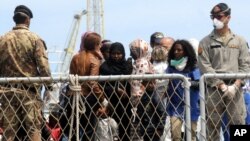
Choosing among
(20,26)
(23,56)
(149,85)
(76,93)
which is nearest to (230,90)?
(149,85)

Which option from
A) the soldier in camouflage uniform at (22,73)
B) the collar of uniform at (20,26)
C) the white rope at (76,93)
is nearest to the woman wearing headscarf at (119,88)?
the white rope at (76,93)

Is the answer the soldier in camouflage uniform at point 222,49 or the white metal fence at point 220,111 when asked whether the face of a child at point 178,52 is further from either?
the white metal fence at point 220,111

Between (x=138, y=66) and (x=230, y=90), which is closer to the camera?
(x=230, y=90)

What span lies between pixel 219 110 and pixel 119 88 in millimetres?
1006

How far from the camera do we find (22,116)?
7156 mm

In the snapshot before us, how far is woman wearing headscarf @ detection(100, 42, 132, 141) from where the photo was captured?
6844 mm

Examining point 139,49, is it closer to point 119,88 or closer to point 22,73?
point 119,88

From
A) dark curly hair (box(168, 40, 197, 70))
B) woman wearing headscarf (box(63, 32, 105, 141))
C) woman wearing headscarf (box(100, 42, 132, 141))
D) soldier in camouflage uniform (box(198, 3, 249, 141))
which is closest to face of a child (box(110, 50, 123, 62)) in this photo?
woman wearing headscarf (box(100, 42, 132, 141))

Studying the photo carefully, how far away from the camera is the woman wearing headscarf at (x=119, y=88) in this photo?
684 cm

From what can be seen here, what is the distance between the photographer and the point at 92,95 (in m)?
7.12

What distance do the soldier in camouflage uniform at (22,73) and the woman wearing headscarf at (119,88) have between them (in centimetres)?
70

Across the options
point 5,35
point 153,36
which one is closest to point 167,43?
point 153,36

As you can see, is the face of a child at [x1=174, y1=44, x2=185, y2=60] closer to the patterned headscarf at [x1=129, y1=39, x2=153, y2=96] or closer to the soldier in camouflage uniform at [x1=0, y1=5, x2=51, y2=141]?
the patterned headscarf at [x1=129, y1=39, x2=153, y2=96]

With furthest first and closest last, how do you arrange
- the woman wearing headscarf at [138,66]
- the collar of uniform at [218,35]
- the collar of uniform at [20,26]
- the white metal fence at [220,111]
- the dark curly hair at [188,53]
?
1. the collar of uniform at [218,35]
2. the collar of uniform at [20,26]
3. the dark curly hair at [188,53]
4. the woman wearing headscarf at [138,66]
5. the white metal fence at [220,111]
